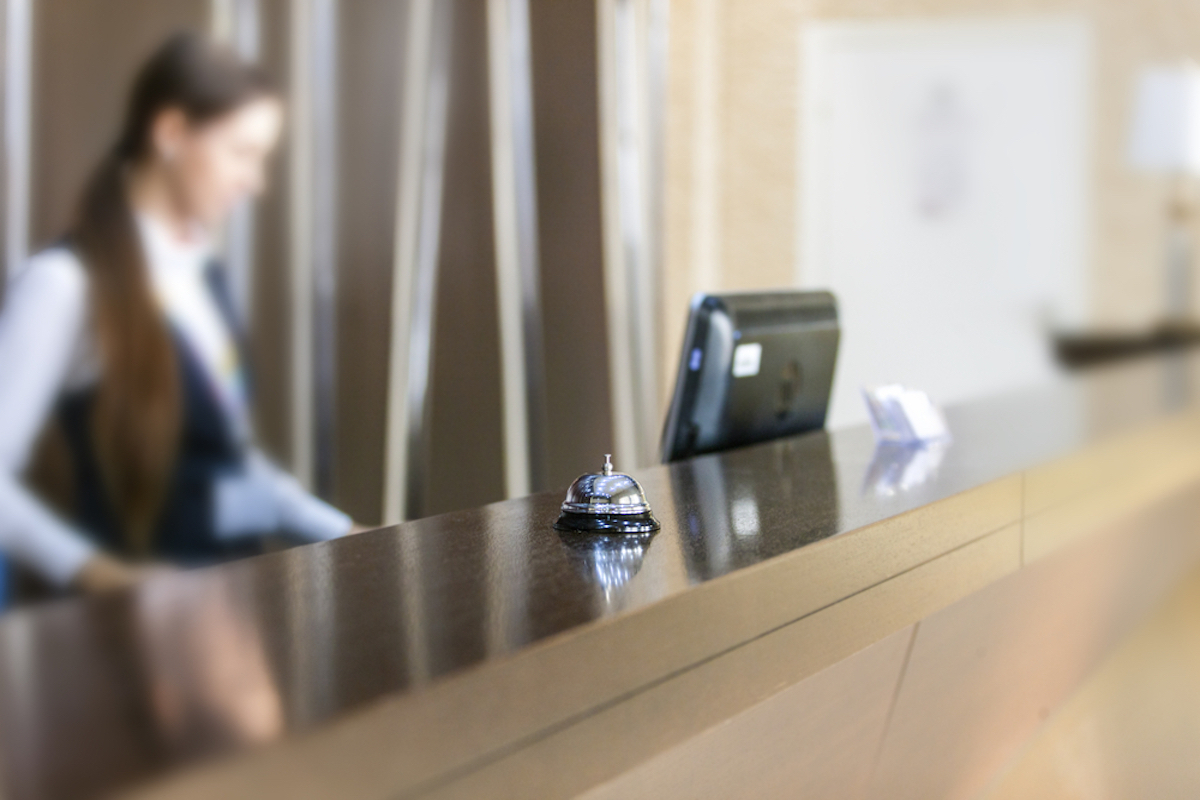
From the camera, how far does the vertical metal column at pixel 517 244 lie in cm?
394

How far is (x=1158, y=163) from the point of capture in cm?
586

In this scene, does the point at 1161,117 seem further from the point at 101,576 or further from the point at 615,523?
the point at 615,523

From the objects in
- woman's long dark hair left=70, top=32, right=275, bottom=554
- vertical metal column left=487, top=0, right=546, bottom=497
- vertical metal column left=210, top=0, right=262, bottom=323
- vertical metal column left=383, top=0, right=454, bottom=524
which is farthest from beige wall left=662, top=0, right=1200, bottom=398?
woman's long dark hair left=70, top=32, right=275, bottom=554

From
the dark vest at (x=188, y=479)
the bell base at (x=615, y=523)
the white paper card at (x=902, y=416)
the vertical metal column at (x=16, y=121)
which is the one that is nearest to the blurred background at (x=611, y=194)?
the vertical metal column at (x=16, y=121)

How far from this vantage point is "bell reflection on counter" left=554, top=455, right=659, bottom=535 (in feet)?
3.98

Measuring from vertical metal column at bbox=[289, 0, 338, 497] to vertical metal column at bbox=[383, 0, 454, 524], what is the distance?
27 centimetres

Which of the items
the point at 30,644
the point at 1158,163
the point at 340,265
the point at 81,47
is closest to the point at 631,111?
the point at 340,265

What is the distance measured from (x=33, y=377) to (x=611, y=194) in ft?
8.33

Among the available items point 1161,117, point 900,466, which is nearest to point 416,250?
point 900,466

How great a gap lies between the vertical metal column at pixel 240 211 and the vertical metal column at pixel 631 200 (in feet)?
5.49

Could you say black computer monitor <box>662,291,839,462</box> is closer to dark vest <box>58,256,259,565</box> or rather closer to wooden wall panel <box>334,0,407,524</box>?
dark vest <box>58,256,259,565</box>

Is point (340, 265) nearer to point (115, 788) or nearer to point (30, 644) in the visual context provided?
point (30, 644)

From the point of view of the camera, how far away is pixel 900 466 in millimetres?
1782

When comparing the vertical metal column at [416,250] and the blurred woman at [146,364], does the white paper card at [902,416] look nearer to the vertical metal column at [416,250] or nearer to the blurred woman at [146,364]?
the blurred woman at [146,364]
